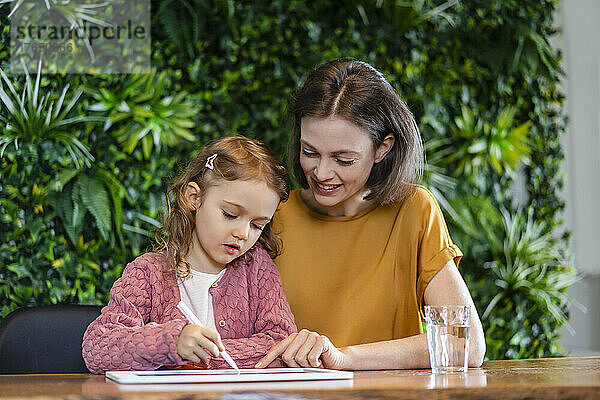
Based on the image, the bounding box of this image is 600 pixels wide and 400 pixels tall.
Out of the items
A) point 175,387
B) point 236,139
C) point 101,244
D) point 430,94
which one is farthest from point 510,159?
point 175,387

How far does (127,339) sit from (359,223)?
2.61 ft

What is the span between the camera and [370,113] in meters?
1.85

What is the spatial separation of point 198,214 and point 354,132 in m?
0.43

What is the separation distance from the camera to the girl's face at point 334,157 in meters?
1.80

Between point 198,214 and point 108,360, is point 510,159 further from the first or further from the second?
point 108,360

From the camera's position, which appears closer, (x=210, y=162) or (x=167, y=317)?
(x=167, y=317)

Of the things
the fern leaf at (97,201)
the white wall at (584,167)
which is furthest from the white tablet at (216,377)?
the white wall at (584,167)

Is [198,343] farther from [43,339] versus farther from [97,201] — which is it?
[97,201]

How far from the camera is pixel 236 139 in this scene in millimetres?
1800

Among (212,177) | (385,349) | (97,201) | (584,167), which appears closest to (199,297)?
(212,177)

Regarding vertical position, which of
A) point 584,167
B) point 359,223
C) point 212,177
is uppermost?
point 584,167

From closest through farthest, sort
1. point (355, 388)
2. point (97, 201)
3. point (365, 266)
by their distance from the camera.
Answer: point (355, 388), point (365, 266), point (97, 201)

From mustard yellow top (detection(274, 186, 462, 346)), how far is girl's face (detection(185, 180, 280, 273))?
34 cm

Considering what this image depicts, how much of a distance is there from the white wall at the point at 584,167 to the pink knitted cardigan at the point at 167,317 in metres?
2.47
